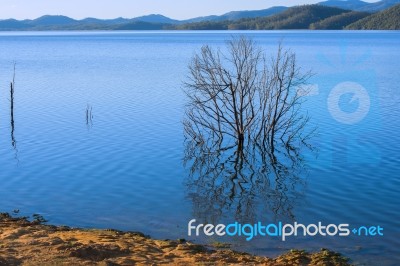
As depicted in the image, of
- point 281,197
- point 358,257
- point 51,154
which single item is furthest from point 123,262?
Answer: point 51,154

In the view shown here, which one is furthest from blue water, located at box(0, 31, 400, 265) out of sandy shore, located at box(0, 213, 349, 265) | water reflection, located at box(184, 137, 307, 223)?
sandy shore, located at box(0, 213, 349, 265)

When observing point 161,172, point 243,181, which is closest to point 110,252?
point 243,181

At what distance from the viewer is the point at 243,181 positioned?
26.5 metres

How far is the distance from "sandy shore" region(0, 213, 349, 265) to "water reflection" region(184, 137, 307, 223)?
438cm

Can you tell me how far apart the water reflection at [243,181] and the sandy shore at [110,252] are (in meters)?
4.38

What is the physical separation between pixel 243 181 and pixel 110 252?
12422mm

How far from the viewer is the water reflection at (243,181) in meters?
21.9

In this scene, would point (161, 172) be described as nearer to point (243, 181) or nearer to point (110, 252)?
point (243, 181)

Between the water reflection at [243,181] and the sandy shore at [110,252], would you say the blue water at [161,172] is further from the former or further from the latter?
the sandy shore at [110,252]

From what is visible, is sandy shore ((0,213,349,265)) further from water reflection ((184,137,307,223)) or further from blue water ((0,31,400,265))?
water reflection ((184,137,307,223))

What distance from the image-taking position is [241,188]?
25.3 m

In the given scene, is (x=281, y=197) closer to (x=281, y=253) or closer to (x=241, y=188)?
(x=241, y=188)

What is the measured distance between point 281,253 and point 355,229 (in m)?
3.72

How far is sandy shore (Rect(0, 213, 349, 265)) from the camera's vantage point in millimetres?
14133
